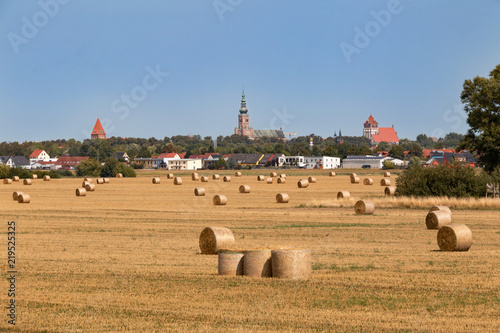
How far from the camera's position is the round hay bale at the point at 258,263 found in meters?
17.3

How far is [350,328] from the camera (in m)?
12.9

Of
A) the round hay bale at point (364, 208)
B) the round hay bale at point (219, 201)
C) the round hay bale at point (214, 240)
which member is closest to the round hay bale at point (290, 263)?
the round hay bale at point (214, 240)

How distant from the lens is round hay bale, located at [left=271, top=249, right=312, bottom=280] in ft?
55.6

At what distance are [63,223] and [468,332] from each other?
2649 centimetres

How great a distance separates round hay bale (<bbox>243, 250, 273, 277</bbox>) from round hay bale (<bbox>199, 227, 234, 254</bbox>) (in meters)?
5.24

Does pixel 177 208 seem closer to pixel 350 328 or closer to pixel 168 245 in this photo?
pixel 168 245

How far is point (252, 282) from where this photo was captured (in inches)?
664

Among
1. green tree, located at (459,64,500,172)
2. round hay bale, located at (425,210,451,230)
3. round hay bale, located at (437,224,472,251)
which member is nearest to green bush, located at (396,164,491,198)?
green tree, located at (459,64,500,172)

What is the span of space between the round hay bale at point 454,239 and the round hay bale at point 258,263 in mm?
8216

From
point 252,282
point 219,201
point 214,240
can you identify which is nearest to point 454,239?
point 214,240

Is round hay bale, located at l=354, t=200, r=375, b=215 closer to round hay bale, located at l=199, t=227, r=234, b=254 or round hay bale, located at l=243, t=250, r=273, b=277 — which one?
round hay bale, located at l=199, t=227, r=234, b=254

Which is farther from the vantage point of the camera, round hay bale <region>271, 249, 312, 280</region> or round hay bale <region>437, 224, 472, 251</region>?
round hay bale <region>437, 224, 472, 251</region>

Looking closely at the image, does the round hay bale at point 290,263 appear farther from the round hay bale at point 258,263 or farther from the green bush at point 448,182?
the green bush at point 448,182

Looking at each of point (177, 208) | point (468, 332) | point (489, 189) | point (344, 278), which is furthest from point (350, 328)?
point (489, 189)
